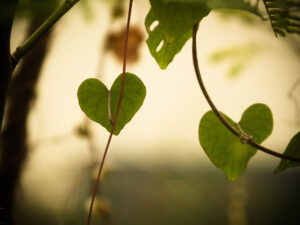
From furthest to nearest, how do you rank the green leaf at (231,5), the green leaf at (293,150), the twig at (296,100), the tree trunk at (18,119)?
the tree trunk at (18,119) < the twig at (296,100) < the green leaf at (293,150) < the green leaf at (231,5)

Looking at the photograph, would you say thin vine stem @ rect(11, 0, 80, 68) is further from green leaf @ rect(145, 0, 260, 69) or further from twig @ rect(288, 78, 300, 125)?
twig @ rect(288, 78, 300, 125)

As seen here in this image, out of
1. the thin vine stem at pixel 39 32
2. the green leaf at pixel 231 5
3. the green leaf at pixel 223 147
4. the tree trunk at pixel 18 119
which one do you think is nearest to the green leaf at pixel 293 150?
the green leaf at pixel 223 147

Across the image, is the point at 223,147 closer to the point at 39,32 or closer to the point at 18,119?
the point at 39,32

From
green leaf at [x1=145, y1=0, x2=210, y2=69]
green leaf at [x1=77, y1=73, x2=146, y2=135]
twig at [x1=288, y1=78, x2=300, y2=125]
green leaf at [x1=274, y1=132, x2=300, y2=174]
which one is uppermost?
green leaf at [x1=145, y1=0, x2=210, y2=69]

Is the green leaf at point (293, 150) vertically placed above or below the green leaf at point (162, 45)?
below

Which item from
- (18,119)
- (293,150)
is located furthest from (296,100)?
(18,119)

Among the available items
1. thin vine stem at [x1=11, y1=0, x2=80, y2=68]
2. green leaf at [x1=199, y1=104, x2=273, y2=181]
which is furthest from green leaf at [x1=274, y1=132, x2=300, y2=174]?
thin vine stem at [x1=11, y1=0, x2=80, y2=68]

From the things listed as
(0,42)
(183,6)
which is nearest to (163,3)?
(183,6)

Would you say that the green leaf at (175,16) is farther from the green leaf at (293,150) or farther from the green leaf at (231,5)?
the green leaf at (293,150)

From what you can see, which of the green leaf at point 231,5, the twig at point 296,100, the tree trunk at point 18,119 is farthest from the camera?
the tree trunk at point 18,119
